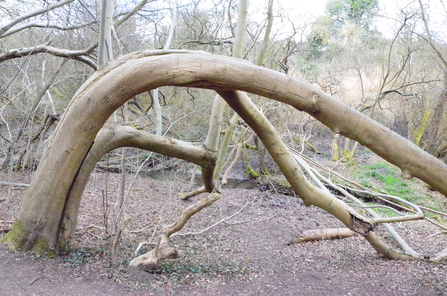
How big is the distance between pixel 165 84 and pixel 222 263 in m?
2.83

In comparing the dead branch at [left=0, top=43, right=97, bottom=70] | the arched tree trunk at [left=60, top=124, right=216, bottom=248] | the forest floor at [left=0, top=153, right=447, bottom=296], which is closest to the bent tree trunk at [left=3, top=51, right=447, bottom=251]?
the arched tree trunk at [left=60, top=124, right=216, bottom=248]

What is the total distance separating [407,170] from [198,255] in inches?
124

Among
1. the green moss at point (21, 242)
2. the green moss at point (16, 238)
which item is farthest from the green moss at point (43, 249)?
the green moss at point (16, 238)

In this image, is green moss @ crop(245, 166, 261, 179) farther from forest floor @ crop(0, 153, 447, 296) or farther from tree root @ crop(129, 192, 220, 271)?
tree root @ crop(129, 192, 220, 271)

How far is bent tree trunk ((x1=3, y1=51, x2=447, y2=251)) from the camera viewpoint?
3238mm

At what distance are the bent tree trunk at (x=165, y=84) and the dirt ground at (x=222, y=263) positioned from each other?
58 cm

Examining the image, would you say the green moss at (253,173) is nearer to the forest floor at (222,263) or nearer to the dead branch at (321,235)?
the forest floor at (222,263)

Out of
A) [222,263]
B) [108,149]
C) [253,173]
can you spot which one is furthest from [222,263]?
[253,173]

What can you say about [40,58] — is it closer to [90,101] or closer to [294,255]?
[90,101]

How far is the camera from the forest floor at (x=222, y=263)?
3.38 m

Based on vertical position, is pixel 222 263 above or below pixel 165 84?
below

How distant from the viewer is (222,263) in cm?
499

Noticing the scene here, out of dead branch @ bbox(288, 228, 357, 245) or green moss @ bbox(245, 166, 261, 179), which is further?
green moss @ bbox(245, 166, 261, 179)

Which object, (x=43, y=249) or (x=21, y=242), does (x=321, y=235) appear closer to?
(x=43, y=249)
